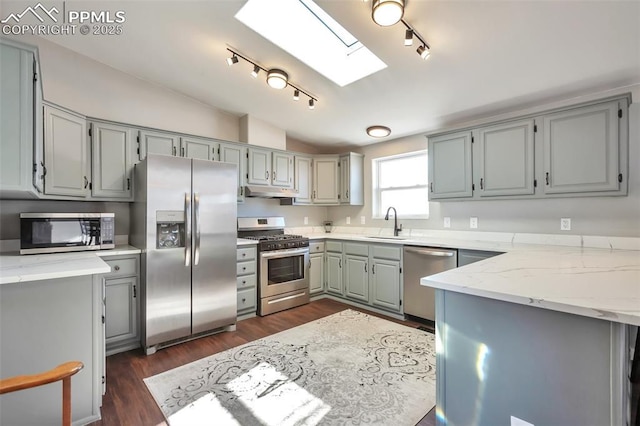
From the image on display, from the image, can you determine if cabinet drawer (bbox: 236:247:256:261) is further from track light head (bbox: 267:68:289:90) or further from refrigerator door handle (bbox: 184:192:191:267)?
track light head (bbox: 267:68:289:90)

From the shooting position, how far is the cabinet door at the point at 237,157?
362cm

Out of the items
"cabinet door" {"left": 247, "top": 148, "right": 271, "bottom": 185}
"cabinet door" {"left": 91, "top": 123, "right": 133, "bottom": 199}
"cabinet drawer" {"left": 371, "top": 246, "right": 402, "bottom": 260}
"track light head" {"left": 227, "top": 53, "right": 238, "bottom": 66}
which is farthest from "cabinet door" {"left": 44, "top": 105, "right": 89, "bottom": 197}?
"cabinet drawer" {"left": 371, "top": 246, "right": 402, "bottom": 260}

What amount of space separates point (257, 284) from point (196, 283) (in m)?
0.82

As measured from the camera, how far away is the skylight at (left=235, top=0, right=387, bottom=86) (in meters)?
2.42

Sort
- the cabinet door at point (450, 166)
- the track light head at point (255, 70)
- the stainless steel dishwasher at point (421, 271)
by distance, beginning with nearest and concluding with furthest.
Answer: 1. the track light head at point (255, 70)
2. the stainless steel dishwasher at point (421, 271)
3. the cabinet door at point (450, 166)

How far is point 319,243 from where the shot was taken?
4.24m

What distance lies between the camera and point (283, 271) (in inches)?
146

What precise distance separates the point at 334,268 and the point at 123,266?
256 cm

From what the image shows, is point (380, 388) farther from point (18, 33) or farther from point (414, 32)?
point (18, 33)

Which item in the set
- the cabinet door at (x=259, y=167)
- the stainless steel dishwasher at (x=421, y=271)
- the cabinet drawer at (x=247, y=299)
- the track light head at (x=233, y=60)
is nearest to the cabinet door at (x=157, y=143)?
the cabinet door at (x=259, y=167)

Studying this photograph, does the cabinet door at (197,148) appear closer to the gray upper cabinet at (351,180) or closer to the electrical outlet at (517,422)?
the gray upper cabinet at (351,180)

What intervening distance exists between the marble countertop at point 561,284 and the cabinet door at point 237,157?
289cm

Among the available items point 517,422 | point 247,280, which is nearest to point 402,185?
point 247,280

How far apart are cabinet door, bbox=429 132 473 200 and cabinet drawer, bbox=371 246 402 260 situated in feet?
2.60
